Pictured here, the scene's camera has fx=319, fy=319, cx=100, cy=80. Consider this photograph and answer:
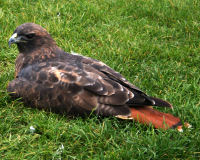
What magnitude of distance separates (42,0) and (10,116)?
3.67 m

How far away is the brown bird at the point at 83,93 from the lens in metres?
3.90

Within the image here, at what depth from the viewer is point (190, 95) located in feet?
15.0

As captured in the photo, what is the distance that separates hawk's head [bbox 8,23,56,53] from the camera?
4.54m

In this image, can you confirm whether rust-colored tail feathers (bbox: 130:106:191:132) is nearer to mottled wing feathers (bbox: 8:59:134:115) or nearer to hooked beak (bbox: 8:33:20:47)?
mottled wing feathers (bbox: 8:59:134:115)

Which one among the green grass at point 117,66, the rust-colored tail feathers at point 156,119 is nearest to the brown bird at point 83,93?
the rust-colored tail feathers at point 156,119

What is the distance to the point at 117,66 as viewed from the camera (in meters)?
5.32

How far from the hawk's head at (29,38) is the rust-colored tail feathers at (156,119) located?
1.73m

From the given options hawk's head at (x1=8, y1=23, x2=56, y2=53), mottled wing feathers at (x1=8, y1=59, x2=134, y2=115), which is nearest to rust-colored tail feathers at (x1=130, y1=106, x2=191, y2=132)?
mottled wing feathers at (x1=8, y1=59, x2=134, y2=115)

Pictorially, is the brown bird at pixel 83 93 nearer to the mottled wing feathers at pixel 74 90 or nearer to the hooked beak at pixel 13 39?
the mottled wing feathers at pixel 74 90

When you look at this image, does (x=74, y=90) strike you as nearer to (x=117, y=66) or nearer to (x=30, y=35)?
(x=30, y=35)

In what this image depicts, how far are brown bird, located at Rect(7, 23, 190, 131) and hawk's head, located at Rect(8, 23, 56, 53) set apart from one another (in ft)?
1.37

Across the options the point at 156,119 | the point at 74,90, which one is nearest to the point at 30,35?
the point at 74,90

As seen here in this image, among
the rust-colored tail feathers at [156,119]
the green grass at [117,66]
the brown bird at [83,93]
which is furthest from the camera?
the brown bird at [83,93]

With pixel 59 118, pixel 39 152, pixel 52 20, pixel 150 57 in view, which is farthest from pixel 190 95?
pixel 52 20
